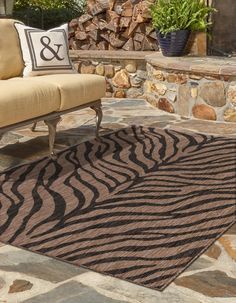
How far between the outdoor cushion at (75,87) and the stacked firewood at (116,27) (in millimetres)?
2312

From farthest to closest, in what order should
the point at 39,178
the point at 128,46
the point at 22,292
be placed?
the point at 128,46 < the point at 39,178 < the point at 22,292

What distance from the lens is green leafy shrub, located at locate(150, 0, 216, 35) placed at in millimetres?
5859

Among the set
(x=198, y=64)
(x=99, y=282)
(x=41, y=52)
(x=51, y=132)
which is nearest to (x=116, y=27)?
(x=198, y=64)

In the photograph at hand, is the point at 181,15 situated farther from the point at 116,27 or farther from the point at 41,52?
the point at 41,52

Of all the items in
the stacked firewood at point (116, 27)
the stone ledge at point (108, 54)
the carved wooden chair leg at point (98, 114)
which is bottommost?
the carved wooden chair leg at point (98, 114)

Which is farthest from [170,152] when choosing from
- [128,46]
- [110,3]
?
[110,3]

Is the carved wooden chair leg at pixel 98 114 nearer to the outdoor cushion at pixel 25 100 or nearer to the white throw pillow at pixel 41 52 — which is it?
the white throw pillow at pixel 41 52

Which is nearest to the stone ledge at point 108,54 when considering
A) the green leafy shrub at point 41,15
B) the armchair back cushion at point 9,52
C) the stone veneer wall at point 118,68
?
the stone veneer wall at point 118,68

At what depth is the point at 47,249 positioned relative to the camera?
106 inches

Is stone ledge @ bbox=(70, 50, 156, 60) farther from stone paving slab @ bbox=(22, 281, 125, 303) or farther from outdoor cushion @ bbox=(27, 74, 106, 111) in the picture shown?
stone paving slab @ bbox=(22, 281, 125, 303)

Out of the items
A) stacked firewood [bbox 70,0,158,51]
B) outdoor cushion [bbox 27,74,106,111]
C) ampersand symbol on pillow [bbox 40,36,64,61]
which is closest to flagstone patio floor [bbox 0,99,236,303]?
outdoor cushion [bbox 27,74,106,111]

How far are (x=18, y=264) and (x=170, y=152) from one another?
2.12 m

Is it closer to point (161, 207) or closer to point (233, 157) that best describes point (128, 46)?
point (233, 157)

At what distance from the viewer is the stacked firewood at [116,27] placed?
671cm
